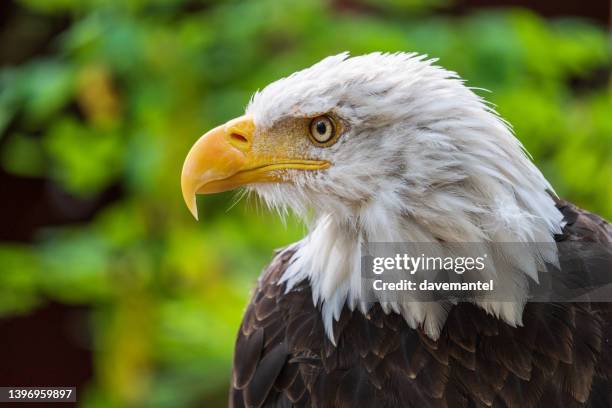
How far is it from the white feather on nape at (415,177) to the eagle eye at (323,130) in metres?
0.03

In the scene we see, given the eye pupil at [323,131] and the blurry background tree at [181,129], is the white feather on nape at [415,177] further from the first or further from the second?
the blurry background tree at [181,129]

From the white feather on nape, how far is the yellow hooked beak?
0.11 m

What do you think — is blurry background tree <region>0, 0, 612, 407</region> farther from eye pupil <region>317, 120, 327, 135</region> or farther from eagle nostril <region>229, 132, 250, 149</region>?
eye pupil <region>317, 120, 327, 135</region>

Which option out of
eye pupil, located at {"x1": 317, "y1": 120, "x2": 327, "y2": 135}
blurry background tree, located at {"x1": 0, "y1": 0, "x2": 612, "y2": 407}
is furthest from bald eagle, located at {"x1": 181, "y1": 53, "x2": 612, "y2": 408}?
blurry background tree, located at {"x1": 0, "y1": 0, "x2": 612, "y2": 407}

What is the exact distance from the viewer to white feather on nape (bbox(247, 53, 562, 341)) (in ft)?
7.27

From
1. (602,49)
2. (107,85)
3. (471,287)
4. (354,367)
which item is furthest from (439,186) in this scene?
(602,49)

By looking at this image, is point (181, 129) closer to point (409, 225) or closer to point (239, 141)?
point (239, 141)

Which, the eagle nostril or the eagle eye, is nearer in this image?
the eagle eye

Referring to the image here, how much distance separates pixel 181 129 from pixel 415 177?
184 cm

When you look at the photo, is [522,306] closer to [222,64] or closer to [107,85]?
[222,64]

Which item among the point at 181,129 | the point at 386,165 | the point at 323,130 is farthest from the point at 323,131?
the point at 181,129

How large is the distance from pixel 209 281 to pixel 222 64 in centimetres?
104

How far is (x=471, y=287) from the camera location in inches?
90.1

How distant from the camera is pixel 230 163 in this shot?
2.39m
